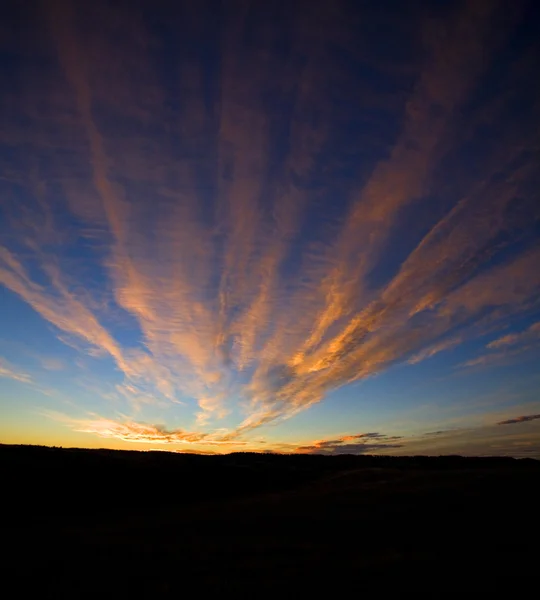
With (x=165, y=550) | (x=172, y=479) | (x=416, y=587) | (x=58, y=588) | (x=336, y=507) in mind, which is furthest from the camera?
(x=172, y=479)

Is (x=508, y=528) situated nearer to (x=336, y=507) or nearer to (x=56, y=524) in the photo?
(x=336, y=507)

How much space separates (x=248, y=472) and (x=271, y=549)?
19.2 metres

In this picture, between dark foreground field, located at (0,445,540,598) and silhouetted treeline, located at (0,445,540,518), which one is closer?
dark foreground field, located at (0,445,540,598)

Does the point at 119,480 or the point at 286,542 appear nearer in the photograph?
the point at 286,542

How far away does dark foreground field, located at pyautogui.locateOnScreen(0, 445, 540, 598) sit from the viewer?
5.91 m

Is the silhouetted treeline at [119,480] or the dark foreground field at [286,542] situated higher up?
the silhouetted treeline at [119,480]

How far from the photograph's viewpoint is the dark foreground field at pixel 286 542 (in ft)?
19.4

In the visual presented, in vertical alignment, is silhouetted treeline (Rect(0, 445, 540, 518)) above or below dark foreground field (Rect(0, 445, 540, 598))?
above

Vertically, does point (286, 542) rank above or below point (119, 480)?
below

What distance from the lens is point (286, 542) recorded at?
8492 mm

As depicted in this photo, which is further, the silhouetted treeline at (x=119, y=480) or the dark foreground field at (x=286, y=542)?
the silhouetted treeline at (x=119, y=480)

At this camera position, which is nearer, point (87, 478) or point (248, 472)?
point (87, 478)

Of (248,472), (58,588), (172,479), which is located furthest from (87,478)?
(58,588)

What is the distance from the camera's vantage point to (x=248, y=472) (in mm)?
25875
